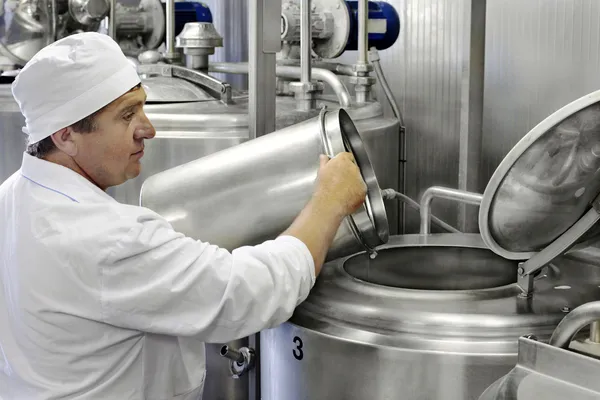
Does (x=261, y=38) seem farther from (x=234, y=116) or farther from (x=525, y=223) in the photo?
(x=525, y=223)

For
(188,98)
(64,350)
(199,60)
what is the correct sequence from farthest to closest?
(199,60)
(188,98)
(64,350)

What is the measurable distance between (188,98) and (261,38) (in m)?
0.52

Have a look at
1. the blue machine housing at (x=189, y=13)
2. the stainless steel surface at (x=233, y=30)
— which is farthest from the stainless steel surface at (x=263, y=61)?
the stainless steel surface at (x=233, y=30)

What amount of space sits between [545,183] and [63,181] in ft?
2.37

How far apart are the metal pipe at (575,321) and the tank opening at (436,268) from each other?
0.62 metres

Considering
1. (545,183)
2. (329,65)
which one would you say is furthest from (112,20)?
(545,183)

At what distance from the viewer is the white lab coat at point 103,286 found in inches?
45.9

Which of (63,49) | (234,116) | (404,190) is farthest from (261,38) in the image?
(404,190)

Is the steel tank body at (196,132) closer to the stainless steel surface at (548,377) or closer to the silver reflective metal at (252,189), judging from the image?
the silver reflective metal at (252,189)

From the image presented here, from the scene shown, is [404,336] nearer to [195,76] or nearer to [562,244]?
[562,244]

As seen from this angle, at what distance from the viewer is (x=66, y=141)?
1.24 metres

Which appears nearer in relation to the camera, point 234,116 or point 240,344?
point 240,344

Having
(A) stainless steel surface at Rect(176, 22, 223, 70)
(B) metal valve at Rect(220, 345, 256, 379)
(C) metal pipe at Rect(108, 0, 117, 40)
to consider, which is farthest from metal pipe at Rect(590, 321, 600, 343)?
(C) metal pipe at Rect(108, 0, 117, 40)

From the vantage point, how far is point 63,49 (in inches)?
48.1
